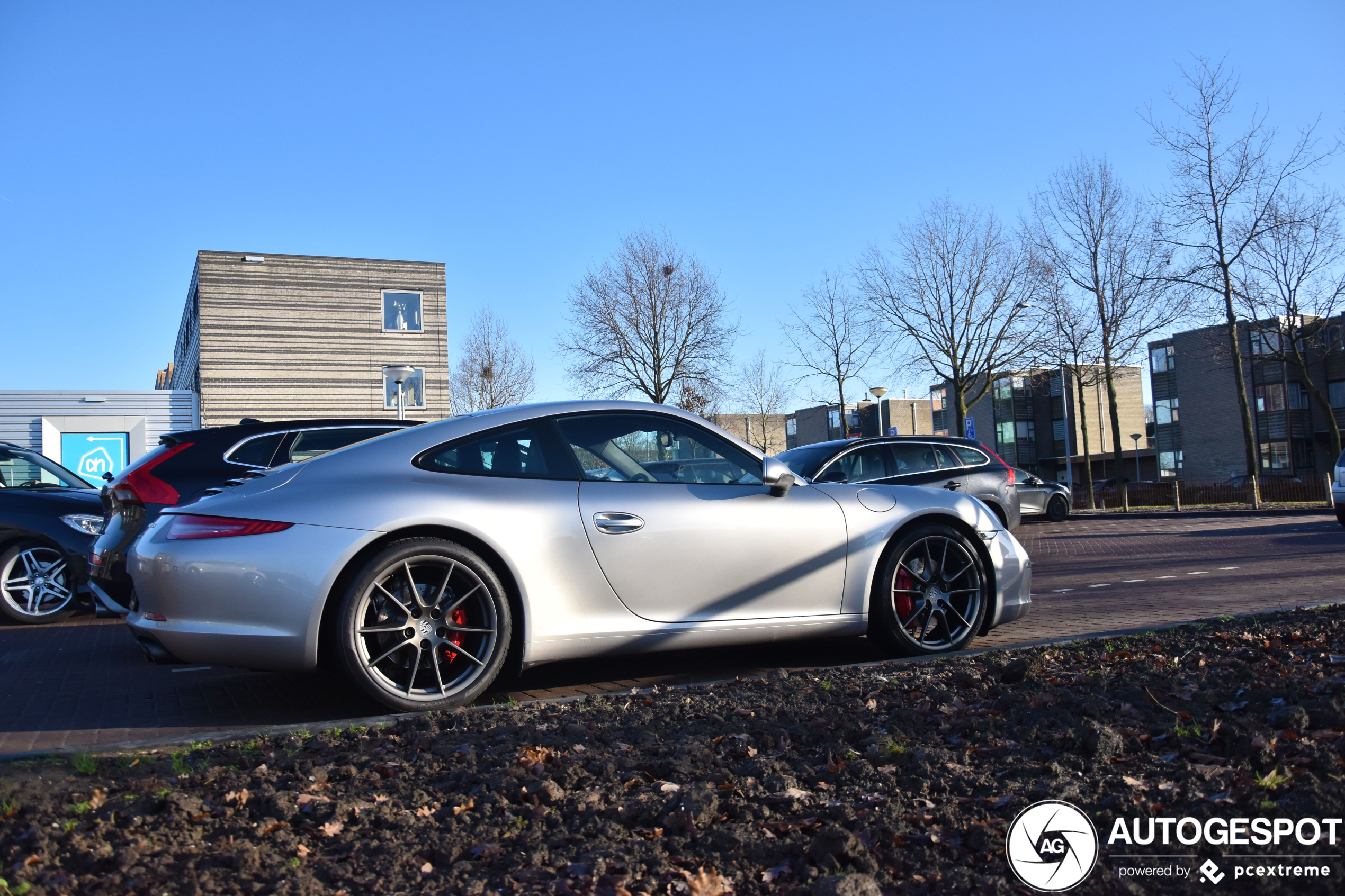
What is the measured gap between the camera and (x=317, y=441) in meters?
7.61

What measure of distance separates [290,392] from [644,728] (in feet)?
99.0

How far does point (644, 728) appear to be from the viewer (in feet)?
11.4

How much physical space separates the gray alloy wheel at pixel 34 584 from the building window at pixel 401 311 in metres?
23.9

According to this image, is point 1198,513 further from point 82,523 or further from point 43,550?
point 43,550

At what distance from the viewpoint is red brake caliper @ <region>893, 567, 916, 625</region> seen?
5.25 metres

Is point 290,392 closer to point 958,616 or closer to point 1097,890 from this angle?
point 958,616

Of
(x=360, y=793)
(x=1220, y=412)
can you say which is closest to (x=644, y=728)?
(x=360, y=793)

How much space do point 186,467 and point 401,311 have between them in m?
25.9

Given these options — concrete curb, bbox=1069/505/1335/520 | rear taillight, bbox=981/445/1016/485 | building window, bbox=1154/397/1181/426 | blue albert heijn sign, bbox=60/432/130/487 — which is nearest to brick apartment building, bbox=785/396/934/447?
building window, bbox=1154/397/1181/426

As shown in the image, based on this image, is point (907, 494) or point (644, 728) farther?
point (907, 494)

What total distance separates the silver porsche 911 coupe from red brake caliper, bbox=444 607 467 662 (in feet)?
0.04

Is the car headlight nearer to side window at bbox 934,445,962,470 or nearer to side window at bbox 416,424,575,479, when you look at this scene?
side window at bbox 416,424,575,479

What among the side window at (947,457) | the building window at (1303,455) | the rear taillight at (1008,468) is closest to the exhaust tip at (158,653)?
the side window at (947,457)

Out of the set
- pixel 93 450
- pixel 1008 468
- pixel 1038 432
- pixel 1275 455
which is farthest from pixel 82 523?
pixel 1038 432
